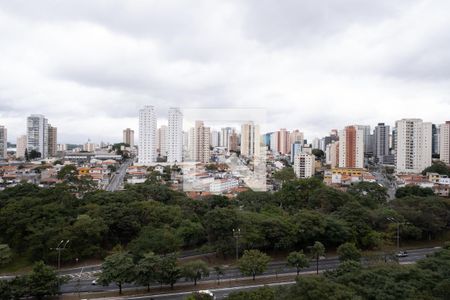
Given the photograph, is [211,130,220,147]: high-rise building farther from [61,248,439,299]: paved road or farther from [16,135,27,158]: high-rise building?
[16,135,27,158]: high-rise building

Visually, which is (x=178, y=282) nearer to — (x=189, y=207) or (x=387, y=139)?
(x=189, y=207)

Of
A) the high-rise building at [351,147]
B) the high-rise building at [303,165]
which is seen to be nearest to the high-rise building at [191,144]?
the high-rise building at [303,165]

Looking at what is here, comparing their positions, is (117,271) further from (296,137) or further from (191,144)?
(296,137)

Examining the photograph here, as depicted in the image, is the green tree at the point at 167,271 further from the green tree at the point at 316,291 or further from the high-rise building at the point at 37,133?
the high-rise building at the point at 37,133

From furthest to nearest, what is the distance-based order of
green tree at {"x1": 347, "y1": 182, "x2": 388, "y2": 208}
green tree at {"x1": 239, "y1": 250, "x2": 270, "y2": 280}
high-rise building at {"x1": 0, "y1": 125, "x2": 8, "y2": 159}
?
high-rise building at {"x1": 0, "y1": 125, "x2": 8, "y2": 159}, green tree at {"x1": 347, "y1": 182, "x2": 388, "y2": 208}, green tree at {"x1": 239, "y1": 250, "x2": 270, "y2": 280}

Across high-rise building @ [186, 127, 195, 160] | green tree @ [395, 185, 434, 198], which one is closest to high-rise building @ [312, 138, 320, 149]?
high-rise building @ [186, 127, 195, 160]

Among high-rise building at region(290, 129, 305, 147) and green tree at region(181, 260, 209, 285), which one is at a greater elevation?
high-rise building at region(290, 129, 305, 147)
